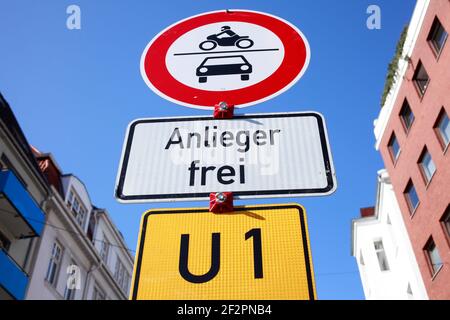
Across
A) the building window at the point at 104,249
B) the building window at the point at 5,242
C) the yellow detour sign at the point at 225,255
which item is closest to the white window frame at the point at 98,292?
the building window at the point at 104,249

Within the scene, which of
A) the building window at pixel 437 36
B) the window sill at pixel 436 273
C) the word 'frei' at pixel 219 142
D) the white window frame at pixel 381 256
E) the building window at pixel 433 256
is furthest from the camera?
the white window frame at pixel 381 256

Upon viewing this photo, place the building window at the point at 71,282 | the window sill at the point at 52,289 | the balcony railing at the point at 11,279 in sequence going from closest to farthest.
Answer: the balcony railing at the point at 11,279 < the window sill at the point at 52,289 < the building window at the point at 71,282

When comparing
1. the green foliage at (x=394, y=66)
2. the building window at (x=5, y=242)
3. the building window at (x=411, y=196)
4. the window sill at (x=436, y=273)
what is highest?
the green foliage at (x=394, y=66)

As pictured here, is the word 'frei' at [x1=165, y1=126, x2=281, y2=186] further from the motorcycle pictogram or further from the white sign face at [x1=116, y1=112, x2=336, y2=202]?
the motorcycle pictogram

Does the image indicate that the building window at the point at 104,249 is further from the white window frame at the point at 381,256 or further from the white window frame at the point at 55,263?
the white window frame at the point at 381,256

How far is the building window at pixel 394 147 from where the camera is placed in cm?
2234

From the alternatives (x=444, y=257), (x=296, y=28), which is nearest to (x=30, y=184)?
(x=444, y=257)

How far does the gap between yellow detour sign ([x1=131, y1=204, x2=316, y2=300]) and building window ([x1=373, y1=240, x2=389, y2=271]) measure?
27.8 metres

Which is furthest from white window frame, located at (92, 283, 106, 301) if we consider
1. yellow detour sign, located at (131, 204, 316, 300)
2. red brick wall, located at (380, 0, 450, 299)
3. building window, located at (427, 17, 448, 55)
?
yellow detour sign, located at (131, 204, 316, 300)

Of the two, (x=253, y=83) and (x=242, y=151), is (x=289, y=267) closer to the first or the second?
(x=242, y=151)

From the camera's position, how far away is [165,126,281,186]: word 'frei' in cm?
195

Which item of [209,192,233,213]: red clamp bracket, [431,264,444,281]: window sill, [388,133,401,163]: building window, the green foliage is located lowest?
[209,192,233,213]: red clamp bracket

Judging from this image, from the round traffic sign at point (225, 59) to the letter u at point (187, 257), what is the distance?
85 cm

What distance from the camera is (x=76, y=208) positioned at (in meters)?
24.0
